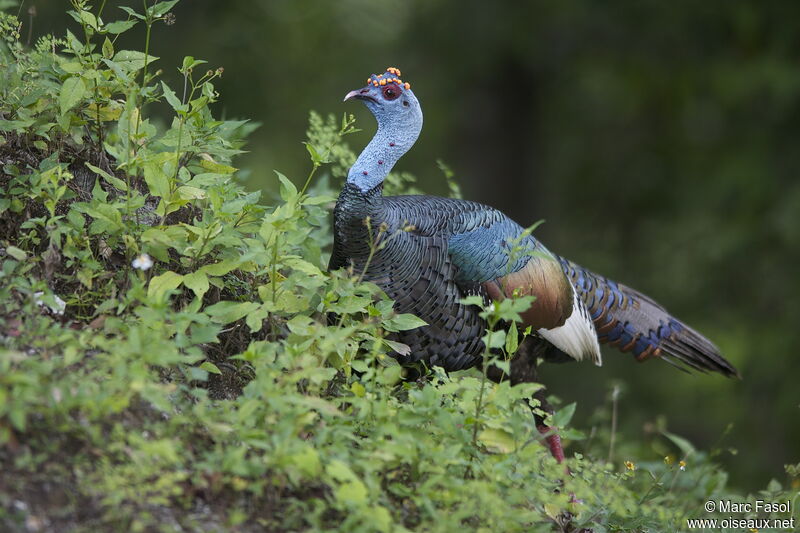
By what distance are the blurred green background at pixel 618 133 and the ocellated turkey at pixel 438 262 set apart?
348 centimetres

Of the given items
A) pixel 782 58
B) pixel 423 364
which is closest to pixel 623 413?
pixel 782 58

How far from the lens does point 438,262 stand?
425 cm

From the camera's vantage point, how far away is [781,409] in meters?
8.69

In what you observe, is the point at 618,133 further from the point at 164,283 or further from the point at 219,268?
the point at 164,283

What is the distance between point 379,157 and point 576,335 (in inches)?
53.3

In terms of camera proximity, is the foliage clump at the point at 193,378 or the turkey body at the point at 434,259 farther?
the turkey body at the point at 434,259

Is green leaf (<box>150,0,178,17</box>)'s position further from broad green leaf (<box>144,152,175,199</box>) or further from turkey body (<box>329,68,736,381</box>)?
turkey body (<box>329,68,736,381</box>)

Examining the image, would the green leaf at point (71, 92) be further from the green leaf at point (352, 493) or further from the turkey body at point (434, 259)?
the green leaf at point (352, 493)

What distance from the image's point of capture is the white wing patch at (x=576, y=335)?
4586 mm

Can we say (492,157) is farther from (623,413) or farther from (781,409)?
(781,409)

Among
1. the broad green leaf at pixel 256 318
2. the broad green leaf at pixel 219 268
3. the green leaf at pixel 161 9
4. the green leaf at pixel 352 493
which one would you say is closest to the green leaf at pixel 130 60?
the green leaf at pixel 161 9

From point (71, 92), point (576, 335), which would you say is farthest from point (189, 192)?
point (576, 335)

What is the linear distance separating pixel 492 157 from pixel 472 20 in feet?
5.60

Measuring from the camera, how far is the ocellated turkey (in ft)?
13.4
